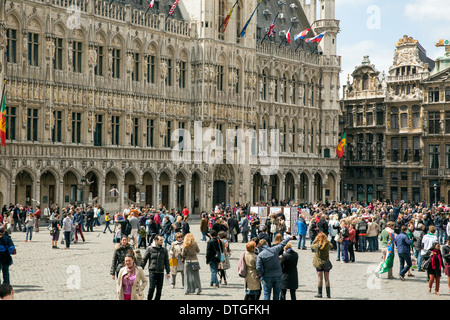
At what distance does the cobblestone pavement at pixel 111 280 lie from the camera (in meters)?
15.6

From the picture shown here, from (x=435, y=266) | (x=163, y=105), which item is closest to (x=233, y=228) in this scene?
(x=435, y=266)

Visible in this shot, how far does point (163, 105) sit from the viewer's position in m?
47.2

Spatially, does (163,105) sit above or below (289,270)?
above

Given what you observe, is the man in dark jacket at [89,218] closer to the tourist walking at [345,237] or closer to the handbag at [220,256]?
the tourist walking at [345,237]

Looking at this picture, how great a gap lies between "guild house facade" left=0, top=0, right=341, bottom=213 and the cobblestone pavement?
1626 centimetres

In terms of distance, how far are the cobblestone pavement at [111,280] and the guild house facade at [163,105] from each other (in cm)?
1626

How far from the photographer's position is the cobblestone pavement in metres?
15.6

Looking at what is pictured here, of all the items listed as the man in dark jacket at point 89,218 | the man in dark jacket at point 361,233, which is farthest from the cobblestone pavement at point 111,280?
the man in dark jacket at point 89,218

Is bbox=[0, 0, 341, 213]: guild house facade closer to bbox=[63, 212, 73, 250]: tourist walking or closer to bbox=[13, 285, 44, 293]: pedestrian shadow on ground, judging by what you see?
bbox=[63, 212, 73, 250]: tourist walking

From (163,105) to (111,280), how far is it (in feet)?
100

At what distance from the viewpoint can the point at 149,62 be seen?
4678 cm

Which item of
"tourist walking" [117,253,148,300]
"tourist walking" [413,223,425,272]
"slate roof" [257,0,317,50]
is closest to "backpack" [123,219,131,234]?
"tourist walking" [413,223,425,272]

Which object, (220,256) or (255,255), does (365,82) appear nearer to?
(220,256)
